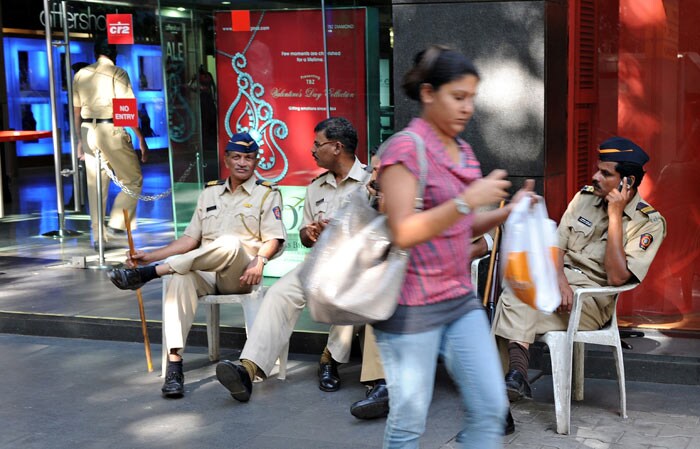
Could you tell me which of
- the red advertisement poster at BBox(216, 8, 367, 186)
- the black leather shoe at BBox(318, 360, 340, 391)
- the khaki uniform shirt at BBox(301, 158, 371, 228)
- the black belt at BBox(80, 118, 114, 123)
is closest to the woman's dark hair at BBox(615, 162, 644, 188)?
the khaki uniform shirt at BBox(301, 158, 371, 228)

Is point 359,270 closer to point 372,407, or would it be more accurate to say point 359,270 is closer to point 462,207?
point 462,207

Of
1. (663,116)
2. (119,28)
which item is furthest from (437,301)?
(119,28)

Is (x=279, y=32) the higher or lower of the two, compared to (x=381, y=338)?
higher

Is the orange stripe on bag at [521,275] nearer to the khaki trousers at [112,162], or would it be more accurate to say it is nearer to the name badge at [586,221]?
the name badge at [586,221]

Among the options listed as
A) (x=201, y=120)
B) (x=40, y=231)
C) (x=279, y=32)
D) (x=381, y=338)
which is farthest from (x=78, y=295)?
(x=381, y=338)

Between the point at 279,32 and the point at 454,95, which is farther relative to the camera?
the point at 279,32

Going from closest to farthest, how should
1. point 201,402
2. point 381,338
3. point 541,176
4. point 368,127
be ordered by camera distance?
1. point 381,338
2. point 201,402
3. point 541,176
4. point 368,127

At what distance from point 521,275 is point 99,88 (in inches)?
262

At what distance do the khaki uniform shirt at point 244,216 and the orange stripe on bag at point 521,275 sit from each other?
2.65 metres

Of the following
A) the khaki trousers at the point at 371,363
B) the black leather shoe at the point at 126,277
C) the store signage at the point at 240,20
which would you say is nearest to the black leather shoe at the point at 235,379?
the khaki trousers at the point at 371,363

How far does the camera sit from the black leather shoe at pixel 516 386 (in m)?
4.72

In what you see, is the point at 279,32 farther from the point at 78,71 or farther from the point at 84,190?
the point at 84,190

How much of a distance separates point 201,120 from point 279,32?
100cm

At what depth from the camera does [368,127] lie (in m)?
7.72
